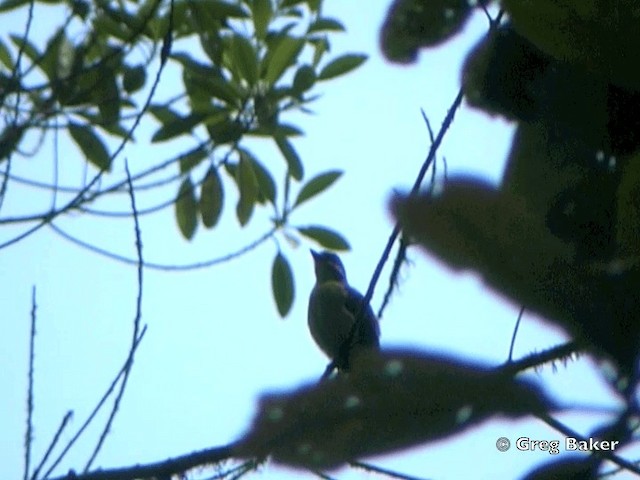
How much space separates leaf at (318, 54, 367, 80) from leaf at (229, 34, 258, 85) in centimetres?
19

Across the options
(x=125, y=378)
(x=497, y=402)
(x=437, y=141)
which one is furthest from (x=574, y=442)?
(x=125, y=378)

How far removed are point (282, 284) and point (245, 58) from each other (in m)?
0.81

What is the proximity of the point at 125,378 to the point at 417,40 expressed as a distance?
129 centimetres

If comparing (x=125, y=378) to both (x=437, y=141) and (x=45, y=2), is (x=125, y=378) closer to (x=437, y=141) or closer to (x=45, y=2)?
(x=437, y=141)

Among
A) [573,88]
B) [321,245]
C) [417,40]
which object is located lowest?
[573,88]

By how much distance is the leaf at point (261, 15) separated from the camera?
2.57 meters

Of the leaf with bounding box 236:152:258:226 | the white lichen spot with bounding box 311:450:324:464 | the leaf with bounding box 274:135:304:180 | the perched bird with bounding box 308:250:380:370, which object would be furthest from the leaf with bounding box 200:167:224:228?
the white lichen spot with bounding box 311:450:324:464

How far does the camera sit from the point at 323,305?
559 centimetres

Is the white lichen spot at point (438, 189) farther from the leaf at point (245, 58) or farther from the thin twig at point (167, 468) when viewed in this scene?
the leaf at point (245, 58)

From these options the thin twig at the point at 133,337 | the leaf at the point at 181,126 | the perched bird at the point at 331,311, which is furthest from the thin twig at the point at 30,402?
the perched bird at the point at 331,311

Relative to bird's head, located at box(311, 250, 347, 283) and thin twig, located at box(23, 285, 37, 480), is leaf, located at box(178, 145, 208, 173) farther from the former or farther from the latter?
bird's head, located at box(311, 250, 347, 283)

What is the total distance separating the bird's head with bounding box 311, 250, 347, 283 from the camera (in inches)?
246

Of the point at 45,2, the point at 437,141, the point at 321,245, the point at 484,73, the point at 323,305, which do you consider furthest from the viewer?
the point at 323,305

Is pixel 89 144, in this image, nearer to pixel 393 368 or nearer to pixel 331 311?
pixel 393 368
